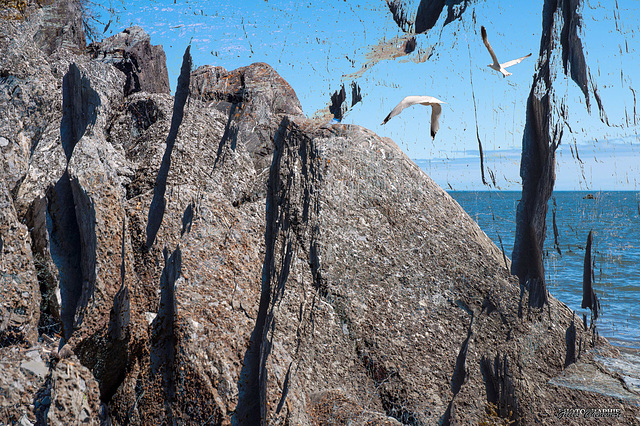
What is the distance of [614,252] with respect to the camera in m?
34.2

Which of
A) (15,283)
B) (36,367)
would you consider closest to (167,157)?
(15,283)

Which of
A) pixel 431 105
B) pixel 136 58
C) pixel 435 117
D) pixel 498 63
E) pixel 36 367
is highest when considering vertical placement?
pixel 136 58

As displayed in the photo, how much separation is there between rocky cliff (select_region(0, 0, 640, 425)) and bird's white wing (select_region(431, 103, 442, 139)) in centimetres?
160

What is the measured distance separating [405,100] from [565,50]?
2.93 metres

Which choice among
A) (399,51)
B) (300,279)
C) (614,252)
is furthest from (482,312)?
(614,252)

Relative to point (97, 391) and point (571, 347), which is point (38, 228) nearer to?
point (97, 391)

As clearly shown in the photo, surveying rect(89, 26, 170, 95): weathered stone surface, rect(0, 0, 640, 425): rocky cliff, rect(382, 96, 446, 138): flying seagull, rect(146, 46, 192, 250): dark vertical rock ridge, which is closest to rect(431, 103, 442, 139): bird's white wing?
rect(382, 96, 446, 138): flying seagull

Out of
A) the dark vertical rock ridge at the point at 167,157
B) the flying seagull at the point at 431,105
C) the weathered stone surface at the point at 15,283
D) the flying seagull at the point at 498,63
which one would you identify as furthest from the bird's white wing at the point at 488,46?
the weathered stone surface at the point at 15,283

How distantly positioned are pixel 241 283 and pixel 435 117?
437 centimetres

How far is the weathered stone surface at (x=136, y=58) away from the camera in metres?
11.0

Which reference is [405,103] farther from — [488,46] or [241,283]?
[241,283]

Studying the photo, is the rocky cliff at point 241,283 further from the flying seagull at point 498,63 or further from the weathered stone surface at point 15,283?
the flying seagull at point 498,63

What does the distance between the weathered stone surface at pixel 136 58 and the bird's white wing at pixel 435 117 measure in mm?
8040

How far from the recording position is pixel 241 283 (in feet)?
22.9
